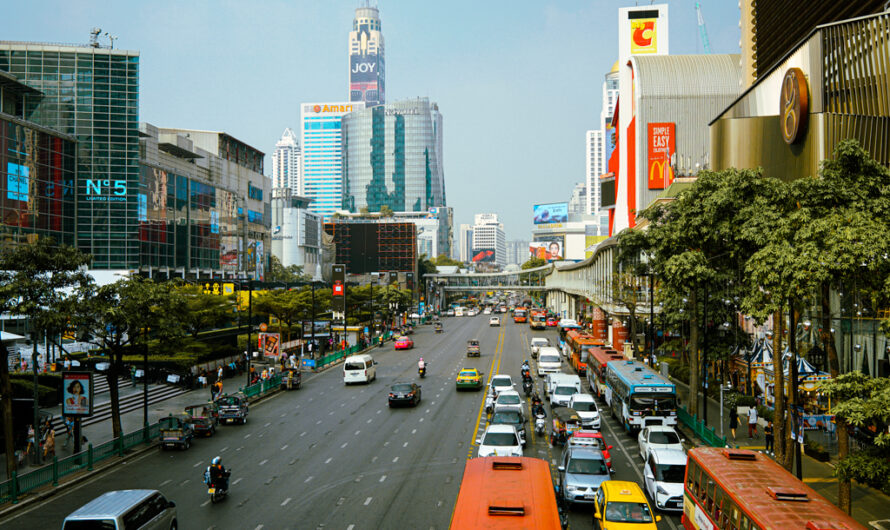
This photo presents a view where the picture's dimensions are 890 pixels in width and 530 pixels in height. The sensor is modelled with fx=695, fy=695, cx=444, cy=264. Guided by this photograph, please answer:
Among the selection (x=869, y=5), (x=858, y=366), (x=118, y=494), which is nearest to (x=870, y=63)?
(x=869, y=5)

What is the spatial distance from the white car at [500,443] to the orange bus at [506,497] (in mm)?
7702

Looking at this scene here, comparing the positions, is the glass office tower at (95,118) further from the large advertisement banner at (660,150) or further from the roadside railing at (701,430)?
the roadside railing at (701,430)

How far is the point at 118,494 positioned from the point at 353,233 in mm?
159528

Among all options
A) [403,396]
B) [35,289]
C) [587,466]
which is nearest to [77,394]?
[35,289]

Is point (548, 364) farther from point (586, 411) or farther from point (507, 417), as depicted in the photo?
point (507, 417)

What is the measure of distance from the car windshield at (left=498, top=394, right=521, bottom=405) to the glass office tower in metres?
66.4

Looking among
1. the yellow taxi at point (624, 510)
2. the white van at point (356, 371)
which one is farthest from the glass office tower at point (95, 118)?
the yellow taxi at point (624, 510)

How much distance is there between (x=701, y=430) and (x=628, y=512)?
14274 millimetres

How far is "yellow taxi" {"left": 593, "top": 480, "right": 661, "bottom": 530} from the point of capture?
15867mm

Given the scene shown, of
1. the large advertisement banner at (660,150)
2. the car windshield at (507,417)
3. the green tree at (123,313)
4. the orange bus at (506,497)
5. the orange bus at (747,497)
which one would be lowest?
the car windshield at (507,417)

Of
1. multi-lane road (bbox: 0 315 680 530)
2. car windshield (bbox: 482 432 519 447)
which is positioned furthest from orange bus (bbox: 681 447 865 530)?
car windshield (bbox: 482 432 519 447)

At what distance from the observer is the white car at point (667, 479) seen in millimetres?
19578

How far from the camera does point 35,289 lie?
24672mm

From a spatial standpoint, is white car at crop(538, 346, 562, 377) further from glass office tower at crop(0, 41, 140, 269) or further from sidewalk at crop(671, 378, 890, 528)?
glass office tower at crop(0, 41, 140, 269)
